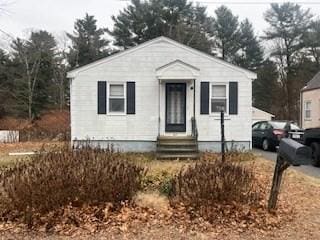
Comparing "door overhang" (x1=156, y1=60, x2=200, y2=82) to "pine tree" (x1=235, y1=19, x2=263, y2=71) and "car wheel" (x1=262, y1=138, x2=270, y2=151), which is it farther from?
"pine tree" (x1=235, y1=19, x2=263, y2=71)

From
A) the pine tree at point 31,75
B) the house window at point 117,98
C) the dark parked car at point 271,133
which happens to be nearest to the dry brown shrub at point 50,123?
the pine tree at point 31,75

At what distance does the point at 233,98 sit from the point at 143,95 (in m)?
3.56

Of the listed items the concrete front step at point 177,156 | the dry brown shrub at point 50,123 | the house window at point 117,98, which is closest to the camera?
the concrete front step at point 177,156

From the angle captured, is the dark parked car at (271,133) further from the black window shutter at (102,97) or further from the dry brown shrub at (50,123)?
the dry brown shrub at (50,123)

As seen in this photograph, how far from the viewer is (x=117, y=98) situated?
17.4m

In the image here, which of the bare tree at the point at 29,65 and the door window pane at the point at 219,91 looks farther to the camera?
the bare tree at the point at 29,65

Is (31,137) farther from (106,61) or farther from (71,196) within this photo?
(71,196)

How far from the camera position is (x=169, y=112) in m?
17.7

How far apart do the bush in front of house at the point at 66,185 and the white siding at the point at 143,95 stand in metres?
10.2

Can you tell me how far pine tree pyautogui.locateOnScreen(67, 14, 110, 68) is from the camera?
44.0 m

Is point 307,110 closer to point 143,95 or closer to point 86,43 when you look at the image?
point 143,95

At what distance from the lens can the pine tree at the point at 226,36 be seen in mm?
47375

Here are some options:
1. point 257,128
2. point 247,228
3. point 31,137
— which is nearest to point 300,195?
point 247,228

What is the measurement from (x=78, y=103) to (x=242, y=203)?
11.4 meters
